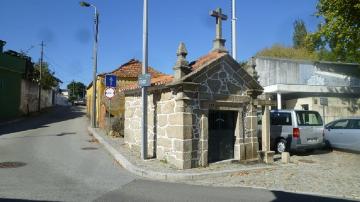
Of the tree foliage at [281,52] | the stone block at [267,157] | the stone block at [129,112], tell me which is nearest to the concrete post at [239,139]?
the stone block at [267,157]

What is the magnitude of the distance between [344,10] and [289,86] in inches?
234

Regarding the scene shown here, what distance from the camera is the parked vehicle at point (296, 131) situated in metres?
14.1

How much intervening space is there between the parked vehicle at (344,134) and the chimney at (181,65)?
25.3 feet

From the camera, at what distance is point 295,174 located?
34.5 feet

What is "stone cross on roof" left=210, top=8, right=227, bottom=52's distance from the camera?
12445mm

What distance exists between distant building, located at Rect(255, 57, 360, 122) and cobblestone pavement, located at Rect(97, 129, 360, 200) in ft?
30.3

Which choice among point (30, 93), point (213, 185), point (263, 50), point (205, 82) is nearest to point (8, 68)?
point (30, 93)

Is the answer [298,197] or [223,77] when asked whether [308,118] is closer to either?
[223,77]

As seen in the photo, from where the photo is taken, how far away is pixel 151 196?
7566 millimetres

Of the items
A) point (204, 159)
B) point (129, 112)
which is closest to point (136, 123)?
point (129, 112)

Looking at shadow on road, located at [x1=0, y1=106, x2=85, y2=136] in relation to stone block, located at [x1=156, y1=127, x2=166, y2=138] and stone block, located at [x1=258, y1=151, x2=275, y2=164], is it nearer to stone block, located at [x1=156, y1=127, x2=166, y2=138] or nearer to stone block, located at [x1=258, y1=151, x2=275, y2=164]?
stone block, located at [x1=156, y1=127, x2=166, y2=138]

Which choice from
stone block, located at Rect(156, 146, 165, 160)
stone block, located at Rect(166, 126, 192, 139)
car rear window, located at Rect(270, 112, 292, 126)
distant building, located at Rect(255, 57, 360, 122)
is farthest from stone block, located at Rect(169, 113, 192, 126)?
distant building, located at Rect(255, 57, 360, 122)

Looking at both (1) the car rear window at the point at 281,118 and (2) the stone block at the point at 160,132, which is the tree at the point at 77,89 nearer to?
(1) the car rear window at the point at 281,118

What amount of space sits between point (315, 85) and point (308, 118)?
9442 mm
